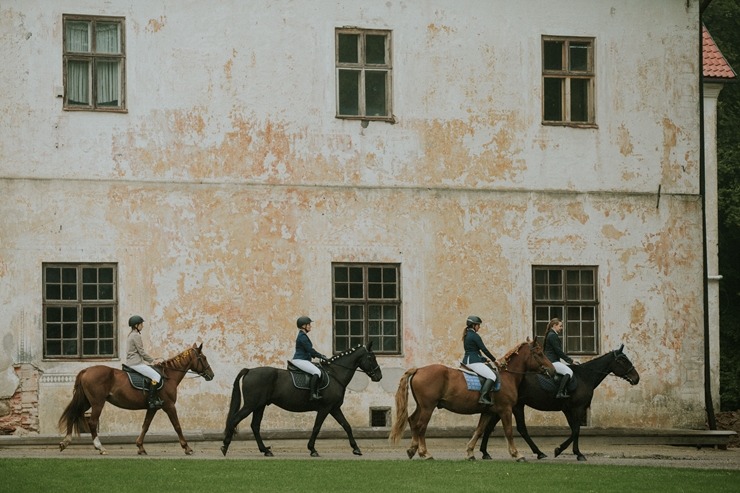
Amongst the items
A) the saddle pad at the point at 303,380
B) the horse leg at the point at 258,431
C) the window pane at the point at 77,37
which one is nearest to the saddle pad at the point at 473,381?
the saddle pad at the point at 303,380

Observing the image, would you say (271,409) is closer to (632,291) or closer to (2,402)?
(2,402)

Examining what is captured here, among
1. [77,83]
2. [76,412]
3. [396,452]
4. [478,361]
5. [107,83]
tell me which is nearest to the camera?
[76,412]

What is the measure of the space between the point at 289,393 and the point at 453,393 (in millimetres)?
2527

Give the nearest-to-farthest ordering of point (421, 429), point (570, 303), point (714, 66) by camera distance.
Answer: point (421, 429)
point (570, 303)
point (714, 66)

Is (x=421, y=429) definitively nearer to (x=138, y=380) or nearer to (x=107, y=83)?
(x=138, y=380)

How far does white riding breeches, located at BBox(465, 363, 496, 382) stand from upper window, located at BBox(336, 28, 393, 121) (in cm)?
613

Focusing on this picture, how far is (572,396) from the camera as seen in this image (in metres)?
24.2

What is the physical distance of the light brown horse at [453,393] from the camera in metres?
22.8

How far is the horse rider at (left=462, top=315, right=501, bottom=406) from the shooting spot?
75.7 feet

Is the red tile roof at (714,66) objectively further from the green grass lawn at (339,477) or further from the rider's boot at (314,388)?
the rider's boot at (314,388)

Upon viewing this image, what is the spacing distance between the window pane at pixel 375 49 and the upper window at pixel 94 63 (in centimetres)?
436

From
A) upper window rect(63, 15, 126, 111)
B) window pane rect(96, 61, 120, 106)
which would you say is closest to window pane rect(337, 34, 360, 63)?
upper window rect(63, 15, 126, 111)

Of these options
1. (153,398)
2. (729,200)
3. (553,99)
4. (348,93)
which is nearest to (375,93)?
(348,93)

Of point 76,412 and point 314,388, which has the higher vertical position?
point 314,388
